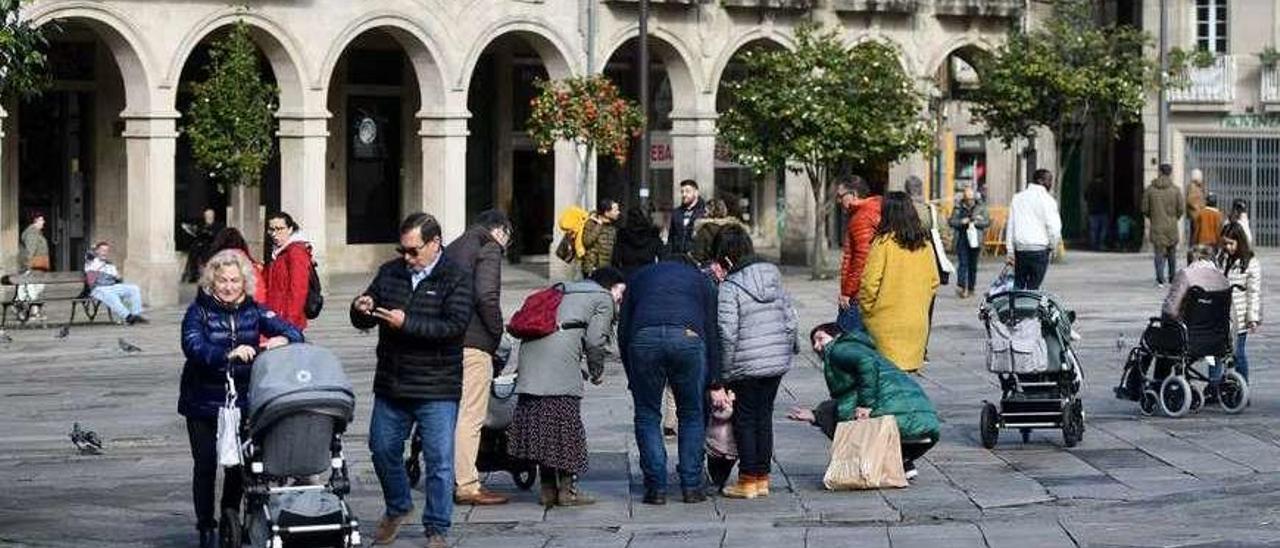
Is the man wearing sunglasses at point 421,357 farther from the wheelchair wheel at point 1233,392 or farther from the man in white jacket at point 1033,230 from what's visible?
the man in white jacket at point 1033,230

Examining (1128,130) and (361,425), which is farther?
(1128,130)

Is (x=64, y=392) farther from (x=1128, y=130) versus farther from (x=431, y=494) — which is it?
(x=1128, y=130)

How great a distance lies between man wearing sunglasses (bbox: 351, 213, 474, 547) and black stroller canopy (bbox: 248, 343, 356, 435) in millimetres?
855

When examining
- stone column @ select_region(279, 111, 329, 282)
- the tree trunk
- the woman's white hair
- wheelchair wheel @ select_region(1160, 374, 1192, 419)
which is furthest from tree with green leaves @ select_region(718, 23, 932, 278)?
the woman's white hair

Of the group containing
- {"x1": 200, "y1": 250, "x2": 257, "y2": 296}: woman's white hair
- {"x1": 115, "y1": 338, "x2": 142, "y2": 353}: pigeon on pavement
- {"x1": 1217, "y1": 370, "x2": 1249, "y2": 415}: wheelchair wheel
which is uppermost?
{"x1": 200, "y1": 250, "x2": 257, "y2": 296}: woman's white hair

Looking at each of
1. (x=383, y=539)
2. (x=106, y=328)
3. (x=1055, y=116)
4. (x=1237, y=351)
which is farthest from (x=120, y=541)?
(x=1055, y=116)

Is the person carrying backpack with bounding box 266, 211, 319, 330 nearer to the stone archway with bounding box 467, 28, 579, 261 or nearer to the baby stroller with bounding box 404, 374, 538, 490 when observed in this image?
the baby stroller with bounding box 404, 374, 538, 490

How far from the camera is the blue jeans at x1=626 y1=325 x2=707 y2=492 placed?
17.3 meters

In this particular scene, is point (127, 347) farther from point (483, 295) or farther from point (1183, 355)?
point (483, 295)

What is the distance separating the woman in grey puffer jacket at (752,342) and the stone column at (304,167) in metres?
24.3

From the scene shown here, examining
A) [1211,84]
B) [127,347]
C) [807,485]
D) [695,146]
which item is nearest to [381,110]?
[695,146]

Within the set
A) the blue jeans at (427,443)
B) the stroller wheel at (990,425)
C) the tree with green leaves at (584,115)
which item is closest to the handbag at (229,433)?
the blue jeans at (427,443)

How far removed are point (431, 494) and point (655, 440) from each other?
231 centimetres

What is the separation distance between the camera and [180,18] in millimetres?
40000
